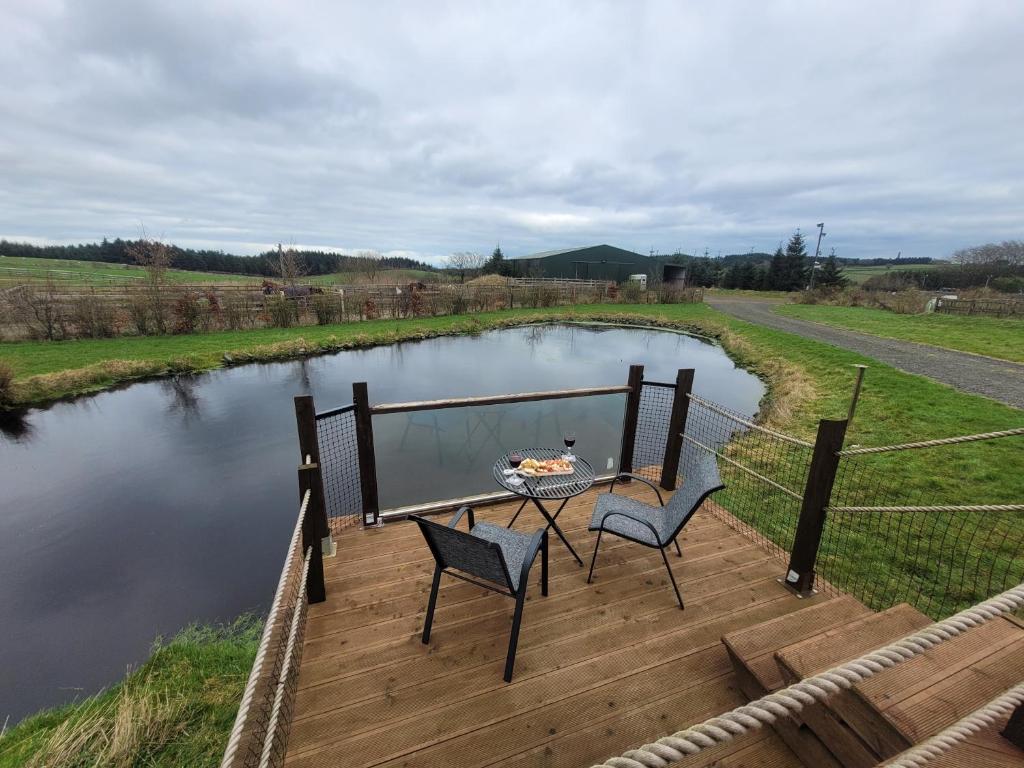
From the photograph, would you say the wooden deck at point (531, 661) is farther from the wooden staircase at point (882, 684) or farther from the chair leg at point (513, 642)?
the wooden staircase at point (882, 684)

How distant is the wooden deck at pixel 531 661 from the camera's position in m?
1.68

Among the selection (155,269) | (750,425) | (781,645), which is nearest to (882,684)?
(781,645)

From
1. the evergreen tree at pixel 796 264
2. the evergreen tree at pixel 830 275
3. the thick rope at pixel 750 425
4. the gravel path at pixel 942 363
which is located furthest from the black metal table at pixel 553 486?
the evergreen tree at pixel 796 264

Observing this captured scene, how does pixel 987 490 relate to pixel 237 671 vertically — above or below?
above

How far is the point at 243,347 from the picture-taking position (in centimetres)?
1245

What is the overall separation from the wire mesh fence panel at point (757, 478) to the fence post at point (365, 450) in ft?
9.19

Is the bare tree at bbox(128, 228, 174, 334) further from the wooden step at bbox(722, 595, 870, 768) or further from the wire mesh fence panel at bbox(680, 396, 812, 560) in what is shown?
the wooden step at bbox(722, 595, 870, 768)

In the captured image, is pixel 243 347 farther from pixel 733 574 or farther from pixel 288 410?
pixel 733 574

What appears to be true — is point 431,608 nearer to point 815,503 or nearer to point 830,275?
point 815,503

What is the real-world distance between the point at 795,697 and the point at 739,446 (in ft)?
21.1

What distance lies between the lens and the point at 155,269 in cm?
1427

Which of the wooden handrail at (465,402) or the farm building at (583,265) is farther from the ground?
the farm building at (583,265)

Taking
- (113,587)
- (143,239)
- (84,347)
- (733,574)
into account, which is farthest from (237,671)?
(143,239)

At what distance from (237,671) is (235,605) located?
43.0 inches
